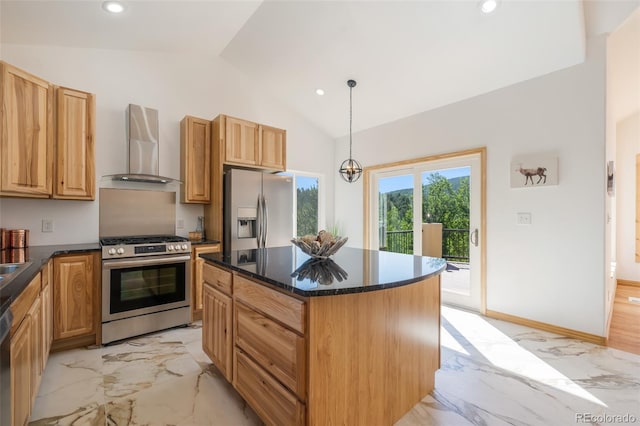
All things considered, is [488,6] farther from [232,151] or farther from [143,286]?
[143,286]

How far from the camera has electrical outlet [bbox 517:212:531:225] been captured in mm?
3355

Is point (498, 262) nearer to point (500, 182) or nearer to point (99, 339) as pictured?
point (500, 182)

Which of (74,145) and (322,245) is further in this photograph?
(74,145)

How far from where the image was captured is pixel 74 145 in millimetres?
2971

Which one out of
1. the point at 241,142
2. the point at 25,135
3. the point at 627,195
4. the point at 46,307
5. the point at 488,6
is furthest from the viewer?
the point at 627,195

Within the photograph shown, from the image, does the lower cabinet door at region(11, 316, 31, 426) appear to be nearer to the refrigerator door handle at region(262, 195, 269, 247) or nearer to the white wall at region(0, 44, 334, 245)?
the white wall at region(0, 44, 334, 245)

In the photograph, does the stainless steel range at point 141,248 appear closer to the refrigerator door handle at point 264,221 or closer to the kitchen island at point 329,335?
the refrigerator door handle at point 264,221

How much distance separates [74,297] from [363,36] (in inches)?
151

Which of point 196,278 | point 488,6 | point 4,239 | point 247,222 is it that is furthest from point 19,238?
point 488,6

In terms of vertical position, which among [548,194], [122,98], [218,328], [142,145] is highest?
[122,98]

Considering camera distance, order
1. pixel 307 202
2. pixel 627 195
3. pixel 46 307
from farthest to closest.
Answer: pixel 307 202 → pixel 627 195 → pixel 46 307

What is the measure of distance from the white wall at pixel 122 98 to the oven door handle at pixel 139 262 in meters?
0.77

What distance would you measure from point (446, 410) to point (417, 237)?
9.32 ft

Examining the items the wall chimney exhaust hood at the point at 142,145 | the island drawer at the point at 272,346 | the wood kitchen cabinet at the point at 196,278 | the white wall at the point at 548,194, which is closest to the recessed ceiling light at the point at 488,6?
the white wall at the point at 548,194
